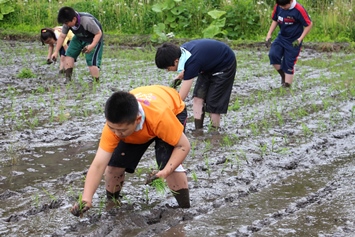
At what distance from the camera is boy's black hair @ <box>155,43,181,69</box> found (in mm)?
4996

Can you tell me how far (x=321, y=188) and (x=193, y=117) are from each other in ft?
8.81

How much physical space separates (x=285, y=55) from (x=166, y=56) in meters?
4.24

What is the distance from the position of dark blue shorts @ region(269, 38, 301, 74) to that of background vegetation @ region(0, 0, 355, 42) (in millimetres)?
4704

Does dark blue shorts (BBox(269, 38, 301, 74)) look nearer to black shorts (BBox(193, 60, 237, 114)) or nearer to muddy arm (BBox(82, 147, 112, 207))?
black shorts (BBox(193, 60, 237, 114))

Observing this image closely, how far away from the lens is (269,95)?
26.6 ft

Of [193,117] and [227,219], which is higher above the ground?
[227,219]

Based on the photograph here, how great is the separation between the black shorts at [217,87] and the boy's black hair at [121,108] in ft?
9.60

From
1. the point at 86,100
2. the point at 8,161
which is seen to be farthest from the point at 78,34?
the point at 8,161

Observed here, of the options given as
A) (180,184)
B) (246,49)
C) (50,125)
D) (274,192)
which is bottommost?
(246,49)

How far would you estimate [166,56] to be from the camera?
5.01m

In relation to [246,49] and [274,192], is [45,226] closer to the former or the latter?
[274,192]

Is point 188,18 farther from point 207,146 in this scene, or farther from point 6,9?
point 207,146

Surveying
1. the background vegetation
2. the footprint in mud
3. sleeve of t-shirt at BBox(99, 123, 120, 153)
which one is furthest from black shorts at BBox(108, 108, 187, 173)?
the background vegetation

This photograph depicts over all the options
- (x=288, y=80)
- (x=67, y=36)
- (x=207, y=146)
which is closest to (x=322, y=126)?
(x=207, y=146)
